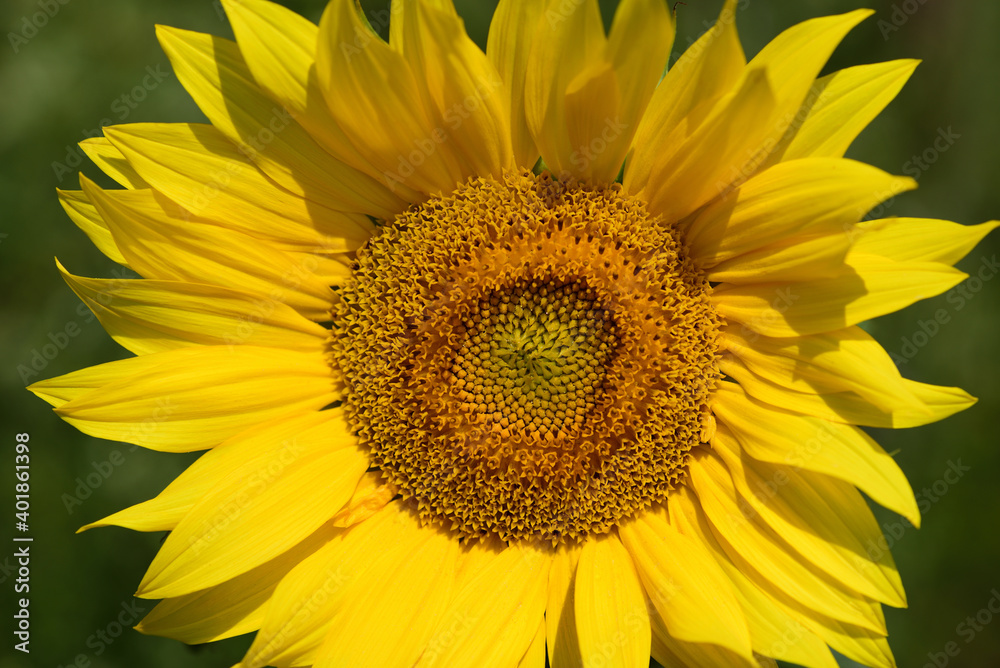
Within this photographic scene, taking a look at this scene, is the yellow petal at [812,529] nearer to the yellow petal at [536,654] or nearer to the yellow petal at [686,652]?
the yellow petal at [686,652]

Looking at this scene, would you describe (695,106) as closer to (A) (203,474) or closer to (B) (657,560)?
(B) (657,560)

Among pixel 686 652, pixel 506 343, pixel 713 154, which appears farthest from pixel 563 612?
pixel 713 154

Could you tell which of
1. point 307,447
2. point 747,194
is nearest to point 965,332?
point 747,194

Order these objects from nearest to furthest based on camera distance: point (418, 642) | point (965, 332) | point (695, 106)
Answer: point (695, 106), point (418, 642), point (965, 332)

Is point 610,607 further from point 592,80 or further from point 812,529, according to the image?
point 592,80

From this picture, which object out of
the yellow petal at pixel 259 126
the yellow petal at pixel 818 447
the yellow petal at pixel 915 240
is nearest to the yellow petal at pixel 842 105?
the yellow petal at pixel 915 240

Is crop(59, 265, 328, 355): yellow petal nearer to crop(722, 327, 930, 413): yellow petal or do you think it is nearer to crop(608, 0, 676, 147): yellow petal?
crop(608, 0, 676, 147): yellow petal

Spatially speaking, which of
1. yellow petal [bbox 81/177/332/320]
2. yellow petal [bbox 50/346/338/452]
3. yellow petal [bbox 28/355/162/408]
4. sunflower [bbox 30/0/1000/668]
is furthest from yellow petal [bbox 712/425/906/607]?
yellow petal [bbox 28/355/162/408]
